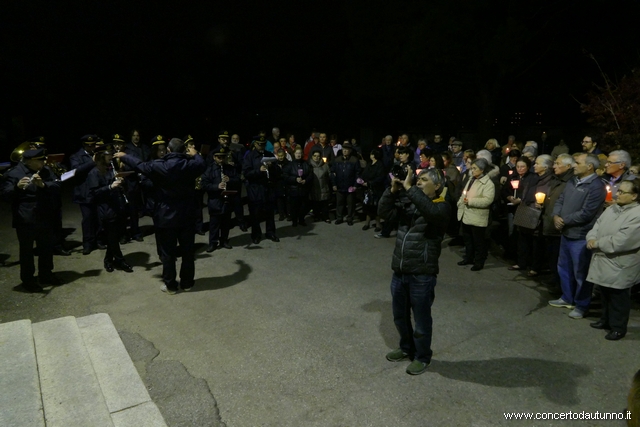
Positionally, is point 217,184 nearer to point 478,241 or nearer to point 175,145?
point 175,145

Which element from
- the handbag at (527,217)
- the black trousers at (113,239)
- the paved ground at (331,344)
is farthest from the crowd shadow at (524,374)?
the black trousers at (113,239)

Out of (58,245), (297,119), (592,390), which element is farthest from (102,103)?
(592,390)

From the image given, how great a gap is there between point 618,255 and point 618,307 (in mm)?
595

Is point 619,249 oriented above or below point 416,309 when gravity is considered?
above

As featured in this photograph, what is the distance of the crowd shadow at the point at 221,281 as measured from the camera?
7246 millimetres

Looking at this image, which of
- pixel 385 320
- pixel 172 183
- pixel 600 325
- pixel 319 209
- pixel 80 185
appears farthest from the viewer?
pixel 319 209

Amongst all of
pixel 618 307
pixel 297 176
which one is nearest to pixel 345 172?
pixel 297 176

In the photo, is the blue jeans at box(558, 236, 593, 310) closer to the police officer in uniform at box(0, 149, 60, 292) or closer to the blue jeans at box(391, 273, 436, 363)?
the blue jeans at box(391, 273, 436, 363)

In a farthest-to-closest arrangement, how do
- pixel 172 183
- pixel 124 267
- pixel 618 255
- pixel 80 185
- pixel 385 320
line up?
1. pixel 80 185
2. pixel 124 267
3. pixel 172 183
4. pixel 385 320
5. pixel 618 255

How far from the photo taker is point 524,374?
4.80m

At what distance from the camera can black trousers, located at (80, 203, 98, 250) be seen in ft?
29.6

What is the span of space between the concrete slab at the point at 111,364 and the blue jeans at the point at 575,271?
17.1ft

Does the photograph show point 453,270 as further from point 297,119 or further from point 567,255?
point 297,119

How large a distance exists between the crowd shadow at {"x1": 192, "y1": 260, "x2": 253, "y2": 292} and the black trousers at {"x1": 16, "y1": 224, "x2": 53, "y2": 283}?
2.18m
